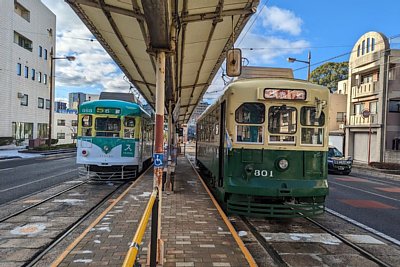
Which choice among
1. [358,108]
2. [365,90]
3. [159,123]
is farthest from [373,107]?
[159,123]

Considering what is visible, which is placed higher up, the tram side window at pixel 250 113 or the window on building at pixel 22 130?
the tram side window at pixel 250 113

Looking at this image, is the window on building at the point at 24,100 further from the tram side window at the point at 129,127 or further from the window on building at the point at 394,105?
the window on building at the point at 394,105

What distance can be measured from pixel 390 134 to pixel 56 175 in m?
27.6

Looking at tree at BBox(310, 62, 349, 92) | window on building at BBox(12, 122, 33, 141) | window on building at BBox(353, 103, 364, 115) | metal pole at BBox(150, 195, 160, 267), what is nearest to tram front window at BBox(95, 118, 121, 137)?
metal pole at BBox(150, 195, 160, 267)

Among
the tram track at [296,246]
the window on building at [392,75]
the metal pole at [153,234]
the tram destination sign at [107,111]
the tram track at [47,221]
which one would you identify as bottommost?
the tram track at [47,221]

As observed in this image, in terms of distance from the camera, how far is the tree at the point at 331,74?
5441 cm

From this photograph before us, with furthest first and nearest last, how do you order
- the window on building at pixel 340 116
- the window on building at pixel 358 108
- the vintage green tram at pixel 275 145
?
the window on building at pixel 340 116 → the window on building at pixel 358 108 → the vintage green tram at pixel 275 145

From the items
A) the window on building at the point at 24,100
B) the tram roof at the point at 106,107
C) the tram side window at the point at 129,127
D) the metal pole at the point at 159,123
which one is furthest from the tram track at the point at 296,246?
the window on building at the point at 24,100

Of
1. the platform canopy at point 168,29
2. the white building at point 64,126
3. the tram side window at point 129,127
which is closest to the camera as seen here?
the platform canopy at point 168,29

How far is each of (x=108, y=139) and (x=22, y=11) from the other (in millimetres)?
32730

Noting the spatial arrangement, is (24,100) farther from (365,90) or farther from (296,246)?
(296,246)

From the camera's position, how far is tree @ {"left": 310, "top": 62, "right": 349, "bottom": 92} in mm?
54406

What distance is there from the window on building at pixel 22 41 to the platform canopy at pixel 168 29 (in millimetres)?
30862

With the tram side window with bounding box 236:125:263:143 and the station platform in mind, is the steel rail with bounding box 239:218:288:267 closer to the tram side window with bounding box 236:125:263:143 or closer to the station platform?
the station platform
